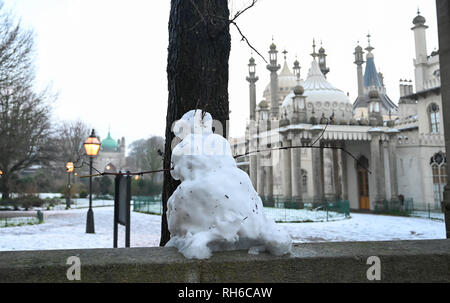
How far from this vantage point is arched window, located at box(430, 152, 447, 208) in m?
25.3

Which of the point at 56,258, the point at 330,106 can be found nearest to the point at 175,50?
the point at 56,258

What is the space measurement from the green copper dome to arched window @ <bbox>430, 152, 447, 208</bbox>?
8290 centimetres

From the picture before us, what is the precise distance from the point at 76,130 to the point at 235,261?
53.1m

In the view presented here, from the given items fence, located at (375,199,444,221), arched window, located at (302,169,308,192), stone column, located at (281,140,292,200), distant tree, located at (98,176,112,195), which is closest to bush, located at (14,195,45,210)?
distant tree, located at (98,176,112,195)

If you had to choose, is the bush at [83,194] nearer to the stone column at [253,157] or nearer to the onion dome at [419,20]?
the stone column at [253,157]

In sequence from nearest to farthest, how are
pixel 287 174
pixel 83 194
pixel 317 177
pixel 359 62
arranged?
pixel 317 177 < pixel 287 174 < pixel 359 62 < pixel 83 194

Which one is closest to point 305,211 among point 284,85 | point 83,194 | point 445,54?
point 445,54

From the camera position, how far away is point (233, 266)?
2117mm

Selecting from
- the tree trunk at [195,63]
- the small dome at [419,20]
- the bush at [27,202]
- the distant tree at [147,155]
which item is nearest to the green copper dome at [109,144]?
the distant tree at [147,155]

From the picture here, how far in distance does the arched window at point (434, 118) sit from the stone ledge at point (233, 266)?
31.0 metres

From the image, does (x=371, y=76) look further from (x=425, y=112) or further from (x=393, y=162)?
(x=393, y=162)

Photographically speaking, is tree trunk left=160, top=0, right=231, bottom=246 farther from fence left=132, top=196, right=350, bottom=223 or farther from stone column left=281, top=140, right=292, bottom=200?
stone column left=281, top=140, right=292, bottom=200

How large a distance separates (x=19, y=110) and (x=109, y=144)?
7201 cm

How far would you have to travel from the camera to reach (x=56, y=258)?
7.28ft
